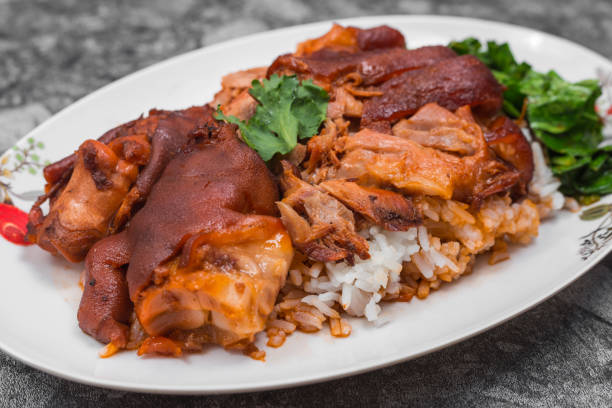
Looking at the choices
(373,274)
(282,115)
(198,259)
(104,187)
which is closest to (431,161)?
(373,274)

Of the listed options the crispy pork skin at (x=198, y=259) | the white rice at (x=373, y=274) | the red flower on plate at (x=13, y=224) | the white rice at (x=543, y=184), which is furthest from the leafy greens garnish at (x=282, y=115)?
the white rice at (x=543, y=184)

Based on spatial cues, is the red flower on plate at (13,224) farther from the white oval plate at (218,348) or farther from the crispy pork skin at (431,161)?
the crispy pork skin at (431,161)

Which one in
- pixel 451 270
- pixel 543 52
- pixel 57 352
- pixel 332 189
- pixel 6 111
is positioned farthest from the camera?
pixel 6 111

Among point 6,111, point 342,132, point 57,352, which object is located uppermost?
point 342,132

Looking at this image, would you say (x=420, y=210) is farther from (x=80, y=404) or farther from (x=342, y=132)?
(x=80, y=404)

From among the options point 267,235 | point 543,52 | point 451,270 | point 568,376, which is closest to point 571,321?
point 568,376

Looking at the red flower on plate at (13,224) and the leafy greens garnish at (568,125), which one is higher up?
the leafy greens garnish at (568,125)
